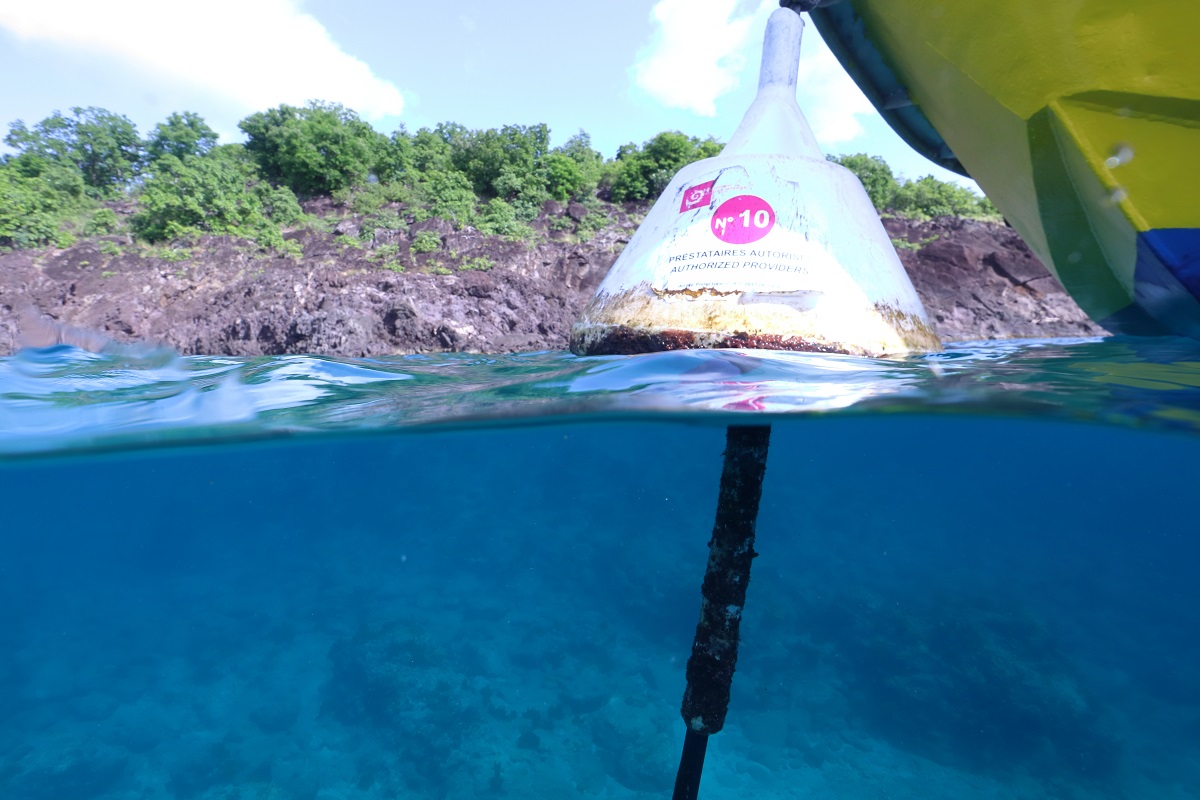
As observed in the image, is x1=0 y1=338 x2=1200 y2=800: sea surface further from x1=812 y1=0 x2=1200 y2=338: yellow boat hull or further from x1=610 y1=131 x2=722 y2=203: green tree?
x1=610 y1=131 x2=722 y2=203: green tree

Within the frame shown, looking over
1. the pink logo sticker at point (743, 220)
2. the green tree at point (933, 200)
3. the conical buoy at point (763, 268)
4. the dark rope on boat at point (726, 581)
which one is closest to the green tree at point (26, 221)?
the conical buoy at point (763, 268)

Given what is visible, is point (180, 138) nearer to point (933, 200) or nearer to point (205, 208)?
point (205, 208)

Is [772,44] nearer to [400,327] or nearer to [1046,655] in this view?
[400,327]

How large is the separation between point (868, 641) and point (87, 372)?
11.1 m

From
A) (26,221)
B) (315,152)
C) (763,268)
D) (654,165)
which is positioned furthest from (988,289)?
(26,221)

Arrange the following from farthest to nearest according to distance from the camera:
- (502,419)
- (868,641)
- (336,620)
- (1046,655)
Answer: (336,620), (868,641), (1046,655), (502,419)

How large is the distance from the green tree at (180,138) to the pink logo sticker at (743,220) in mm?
31800

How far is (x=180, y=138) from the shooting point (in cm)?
2650

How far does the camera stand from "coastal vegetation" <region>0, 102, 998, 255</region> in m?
14.4

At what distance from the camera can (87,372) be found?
4719 millimetres

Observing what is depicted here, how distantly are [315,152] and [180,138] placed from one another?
1275cm

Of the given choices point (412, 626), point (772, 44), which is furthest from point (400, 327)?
point (772, 44)

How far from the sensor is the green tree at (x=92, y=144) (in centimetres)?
2392

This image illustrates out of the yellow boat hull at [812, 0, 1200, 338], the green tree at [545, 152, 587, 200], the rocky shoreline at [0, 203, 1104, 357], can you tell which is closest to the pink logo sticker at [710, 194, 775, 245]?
the yellow boat hull at [812, 0, 1200, 338]
